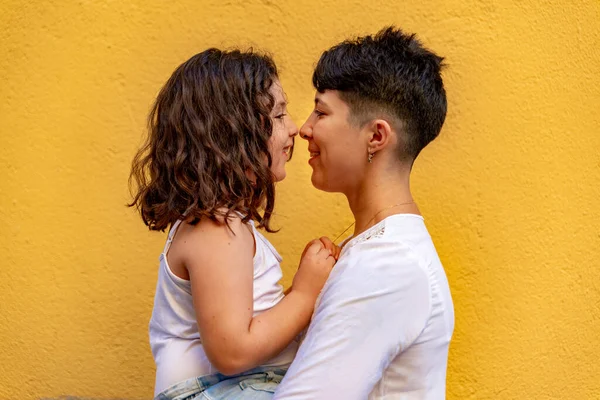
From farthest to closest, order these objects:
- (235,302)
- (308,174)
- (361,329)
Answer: (308,174) < (235,302) < (361,329)

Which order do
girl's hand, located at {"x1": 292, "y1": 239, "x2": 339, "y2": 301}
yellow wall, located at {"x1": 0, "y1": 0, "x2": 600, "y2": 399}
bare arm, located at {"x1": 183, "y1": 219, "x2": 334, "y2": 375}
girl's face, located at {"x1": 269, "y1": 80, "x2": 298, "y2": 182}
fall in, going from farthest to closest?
yellow wall, located at {"x1": 0, "y1": 0, "x2": 600, "y2": 399} < girl's face, located at {"x1": 269, "y1": 80, "x2": 298, "y2": 182} < girl's hand, located at {"x1": 292, "y1": 239, "x2": 339, "y2": 301} < bare arm, located at {"x1": 183, "y1": 219, "x2": 334, "y2": 375}

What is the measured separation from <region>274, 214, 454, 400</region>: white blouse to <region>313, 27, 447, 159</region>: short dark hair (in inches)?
13.8

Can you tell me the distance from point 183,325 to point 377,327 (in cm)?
59

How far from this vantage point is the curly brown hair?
2217 mm

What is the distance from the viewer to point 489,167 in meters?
3.10

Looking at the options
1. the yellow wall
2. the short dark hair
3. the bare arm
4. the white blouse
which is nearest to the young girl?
the bare arm

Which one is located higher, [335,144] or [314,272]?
[335,144]

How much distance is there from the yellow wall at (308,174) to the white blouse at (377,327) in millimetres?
1100

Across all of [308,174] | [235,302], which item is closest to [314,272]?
[235,302]

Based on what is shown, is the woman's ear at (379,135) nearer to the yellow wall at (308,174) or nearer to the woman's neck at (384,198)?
the woman's neck at (384,198)

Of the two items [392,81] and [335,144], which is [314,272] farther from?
[392,81]

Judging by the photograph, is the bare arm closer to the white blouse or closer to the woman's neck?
the white blouse

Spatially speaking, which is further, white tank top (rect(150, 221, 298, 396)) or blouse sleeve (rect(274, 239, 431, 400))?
white tank top (rect(150, 221, 298, 396))

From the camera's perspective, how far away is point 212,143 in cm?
223
